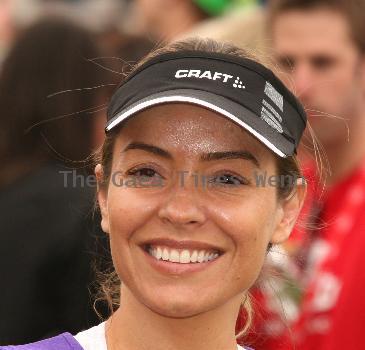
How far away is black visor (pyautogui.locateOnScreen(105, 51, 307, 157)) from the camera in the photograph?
2.67m

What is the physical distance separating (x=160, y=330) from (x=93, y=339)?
170mm

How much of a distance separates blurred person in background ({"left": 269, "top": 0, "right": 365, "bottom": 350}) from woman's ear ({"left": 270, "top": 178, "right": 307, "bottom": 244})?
45.7 inches

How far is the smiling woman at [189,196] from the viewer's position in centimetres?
267

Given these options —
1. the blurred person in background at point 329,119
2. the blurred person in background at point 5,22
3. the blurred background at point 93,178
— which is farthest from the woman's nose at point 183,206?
the blurred person in background at point 5,22

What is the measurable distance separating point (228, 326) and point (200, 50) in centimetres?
73

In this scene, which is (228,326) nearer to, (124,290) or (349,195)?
(124,290)

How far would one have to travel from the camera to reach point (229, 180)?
107 inches

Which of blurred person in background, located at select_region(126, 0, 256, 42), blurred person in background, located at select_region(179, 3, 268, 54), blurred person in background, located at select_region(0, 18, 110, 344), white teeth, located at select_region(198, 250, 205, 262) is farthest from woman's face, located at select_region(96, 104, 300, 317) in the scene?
blurred person in background, located at select_region(126, 0, 256, 42)

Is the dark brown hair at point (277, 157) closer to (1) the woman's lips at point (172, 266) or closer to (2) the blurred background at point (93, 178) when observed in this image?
(2) the blurred background at point (93, 178)

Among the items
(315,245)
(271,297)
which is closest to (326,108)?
(315,245)

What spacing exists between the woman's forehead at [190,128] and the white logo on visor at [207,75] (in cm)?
8

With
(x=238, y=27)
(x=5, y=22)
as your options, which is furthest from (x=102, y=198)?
(x=5, y=22)

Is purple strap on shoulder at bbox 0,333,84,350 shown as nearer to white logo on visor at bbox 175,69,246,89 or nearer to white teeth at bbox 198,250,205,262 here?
white teeth at bbox 198,250,205,262

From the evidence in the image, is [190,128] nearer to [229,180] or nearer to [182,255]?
[229,180]
